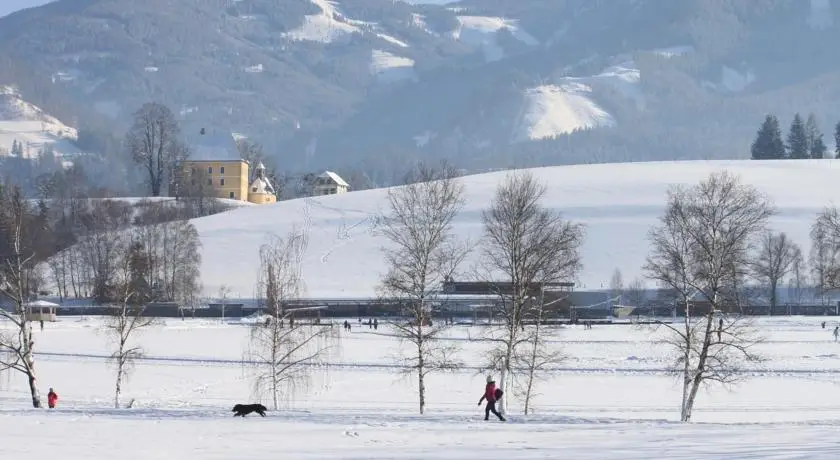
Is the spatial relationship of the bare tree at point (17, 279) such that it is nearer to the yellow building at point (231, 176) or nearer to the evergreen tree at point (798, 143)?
the yellow building at point (231, 176)

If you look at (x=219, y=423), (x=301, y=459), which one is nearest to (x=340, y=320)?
(x=219, y=423)

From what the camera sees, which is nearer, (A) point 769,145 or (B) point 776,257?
(B) point 776,257

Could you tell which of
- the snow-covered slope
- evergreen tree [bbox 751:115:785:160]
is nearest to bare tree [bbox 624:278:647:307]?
the snow-covered slope

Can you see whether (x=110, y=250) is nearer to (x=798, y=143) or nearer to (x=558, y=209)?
(x=558, y=209)

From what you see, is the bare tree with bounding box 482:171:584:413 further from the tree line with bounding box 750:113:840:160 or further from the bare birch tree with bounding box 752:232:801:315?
the tree line with bounding box 750:113:840:160

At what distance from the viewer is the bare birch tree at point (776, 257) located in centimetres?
9487

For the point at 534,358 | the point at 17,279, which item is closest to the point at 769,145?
the point at 534,358

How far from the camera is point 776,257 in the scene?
97.8 meters

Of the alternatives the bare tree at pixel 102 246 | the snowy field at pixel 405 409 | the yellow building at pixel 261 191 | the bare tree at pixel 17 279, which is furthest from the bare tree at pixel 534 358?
the yellow building at pixel 261 191

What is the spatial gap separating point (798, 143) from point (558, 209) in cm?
6752

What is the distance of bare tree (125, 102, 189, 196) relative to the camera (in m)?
147

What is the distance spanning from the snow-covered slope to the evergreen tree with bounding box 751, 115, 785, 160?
21.2m

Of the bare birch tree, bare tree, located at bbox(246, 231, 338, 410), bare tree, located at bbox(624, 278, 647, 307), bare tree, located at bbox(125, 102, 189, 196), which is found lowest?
bare tree, located at bbox(246, 231, 338, 410)

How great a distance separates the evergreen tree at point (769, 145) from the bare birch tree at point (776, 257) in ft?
227
